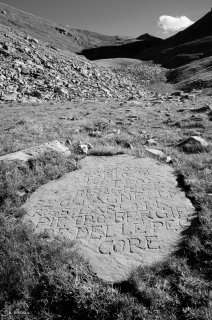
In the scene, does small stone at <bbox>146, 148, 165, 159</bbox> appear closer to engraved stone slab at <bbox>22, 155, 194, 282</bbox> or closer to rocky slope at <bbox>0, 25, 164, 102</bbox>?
engraved stone slab at <bbox>22, 155, 194, 282</bbox>

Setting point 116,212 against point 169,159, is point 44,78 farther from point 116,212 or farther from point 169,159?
point 116,212

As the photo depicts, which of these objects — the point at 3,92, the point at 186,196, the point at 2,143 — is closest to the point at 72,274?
the point at 186,196

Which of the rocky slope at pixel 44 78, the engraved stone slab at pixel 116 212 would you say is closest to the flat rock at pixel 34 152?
the engraved stone slab at pixel 116 212

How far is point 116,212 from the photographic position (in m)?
8.30

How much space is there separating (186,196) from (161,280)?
363 centimetres

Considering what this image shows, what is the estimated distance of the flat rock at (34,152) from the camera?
1133 centimetres

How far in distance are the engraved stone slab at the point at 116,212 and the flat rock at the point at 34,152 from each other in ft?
5.56

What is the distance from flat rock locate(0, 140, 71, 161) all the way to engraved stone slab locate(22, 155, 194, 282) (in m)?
1.69

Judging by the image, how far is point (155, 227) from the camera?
7.53m

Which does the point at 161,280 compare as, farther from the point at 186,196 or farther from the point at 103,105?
the point at 103,105

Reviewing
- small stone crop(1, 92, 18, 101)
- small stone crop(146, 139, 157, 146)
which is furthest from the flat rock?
small stone crop(1, 92, 18, 101)

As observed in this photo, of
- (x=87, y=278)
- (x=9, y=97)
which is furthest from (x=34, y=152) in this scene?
(x=9, y=97)

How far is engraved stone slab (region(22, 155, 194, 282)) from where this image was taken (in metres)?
6.74

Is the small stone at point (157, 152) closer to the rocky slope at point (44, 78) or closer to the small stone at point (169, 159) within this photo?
the small stone at point (169, 159)
